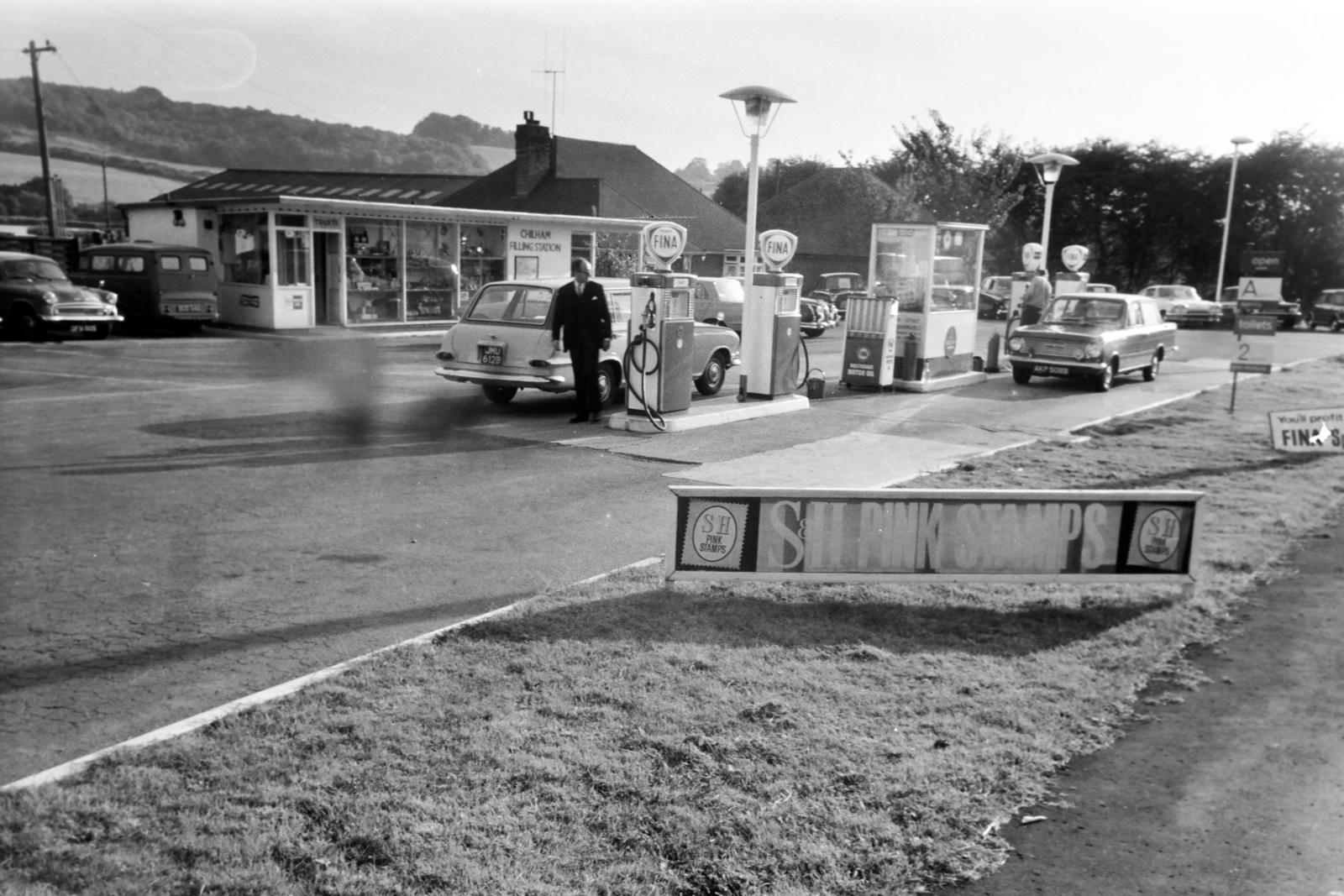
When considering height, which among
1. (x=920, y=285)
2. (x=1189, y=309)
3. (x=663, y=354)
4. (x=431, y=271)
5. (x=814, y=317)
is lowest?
(x=814, y=317)

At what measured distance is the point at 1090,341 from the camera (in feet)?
62.7

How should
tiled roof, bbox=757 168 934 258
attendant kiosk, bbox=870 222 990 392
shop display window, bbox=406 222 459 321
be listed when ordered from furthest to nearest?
tiled roof, bbox=757 168 934 258 → shop display window, bbox=406 222 459 321 → attendant kiosk, bbox=870 222 990 392

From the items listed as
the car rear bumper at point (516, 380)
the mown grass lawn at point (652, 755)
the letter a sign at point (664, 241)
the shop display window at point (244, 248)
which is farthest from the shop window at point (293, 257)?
the mown grass lawn at point (652, 755)

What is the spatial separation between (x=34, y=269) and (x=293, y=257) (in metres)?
5.69

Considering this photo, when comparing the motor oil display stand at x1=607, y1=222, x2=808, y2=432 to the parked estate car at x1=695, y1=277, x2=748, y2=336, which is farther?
the parked estate car at x1=695, y1=277, x2=748, y2=336

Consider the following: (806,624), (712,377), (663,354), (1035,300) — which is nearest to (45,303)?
(712,377)

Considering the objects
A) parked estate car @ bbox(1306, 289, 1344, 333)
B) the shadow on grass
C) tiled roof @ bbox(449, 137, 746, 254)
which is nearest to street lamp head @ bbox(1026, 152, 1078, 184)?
the shadow on grass

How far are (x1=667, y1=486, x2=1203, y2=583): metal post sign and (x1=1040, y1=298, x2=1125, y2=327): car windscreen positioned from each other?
45.9 feet

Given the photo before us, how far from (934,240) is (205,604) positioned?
14.0 metres

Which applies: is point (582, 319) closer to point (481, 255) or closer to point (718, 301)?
point (718, 301)

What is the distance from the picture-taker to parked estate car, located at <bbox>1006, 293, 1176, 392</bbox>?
19156 mm

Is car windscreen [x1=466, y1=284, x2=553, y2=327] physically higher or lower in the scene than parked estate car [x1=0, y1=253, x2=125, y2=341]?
higher

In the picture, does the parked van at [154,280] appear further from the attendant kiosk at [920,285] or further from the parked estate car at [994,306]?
the parked estate car at [994,306]

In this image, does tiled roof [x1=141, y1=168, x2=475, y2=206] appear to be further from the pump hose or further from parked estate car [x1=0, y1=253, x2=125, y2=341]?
the pump hose
